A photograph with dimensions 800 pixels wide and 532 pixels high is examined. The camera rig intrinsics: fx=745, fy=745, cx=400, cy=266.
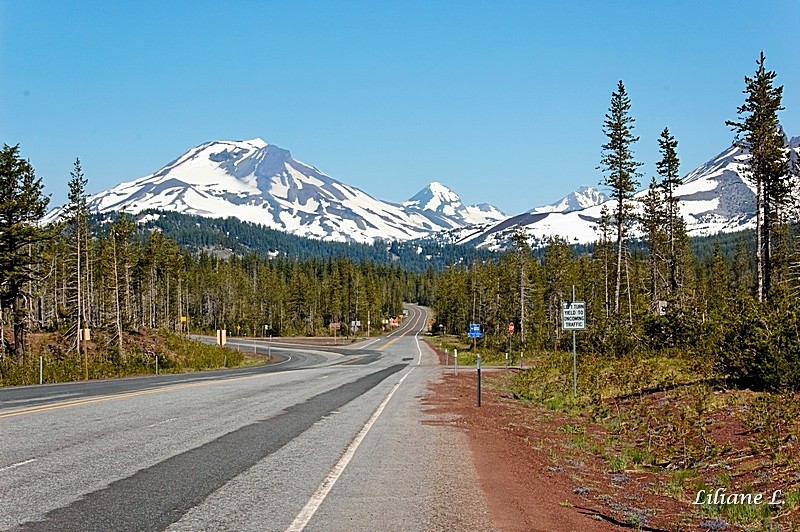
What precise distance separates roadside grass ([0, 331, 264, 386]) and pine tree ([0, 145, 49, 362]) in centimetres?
337

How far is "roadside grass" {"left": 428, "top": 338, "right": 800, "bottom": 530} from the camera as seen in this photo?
977cm

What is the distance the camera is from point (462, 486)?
1065 centimetres

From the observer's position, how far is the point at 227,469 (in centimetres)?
1109

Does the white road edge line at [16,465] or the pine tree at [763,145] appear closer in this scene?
the white road edge line at [16,465]

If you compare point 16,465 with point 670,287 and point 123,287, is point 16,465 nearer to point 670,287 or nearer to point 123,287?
point 670,287

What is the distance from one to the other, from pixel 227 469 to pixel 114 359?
43.7 meters

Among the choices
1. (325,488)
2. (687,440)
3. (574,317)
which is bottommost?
(687,440)

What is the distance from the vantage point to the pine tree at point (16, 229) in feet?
154

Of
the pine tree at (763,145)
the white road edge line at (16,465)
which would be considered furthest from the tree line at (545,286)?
the white road edge line at (16,465)

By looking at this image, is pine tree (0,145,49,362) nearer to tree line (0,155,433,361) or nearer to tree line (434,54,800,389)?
tree line (0,155,433,361)

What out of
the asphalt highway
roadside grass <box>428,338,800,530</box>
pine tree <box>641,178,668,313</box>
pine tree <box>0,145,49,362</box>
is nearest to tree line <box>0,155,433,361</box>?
pine tree <box>0,145,49,362</box>

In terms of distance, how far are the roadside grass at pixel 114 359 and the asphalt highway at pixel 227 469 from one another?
65.0ft

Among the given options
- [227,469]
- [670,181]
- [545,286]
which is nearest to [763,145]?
[670,181]

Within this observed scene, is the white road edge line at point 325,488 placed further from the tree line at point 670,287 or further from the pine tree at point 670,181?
the pine tree at point 670,181
